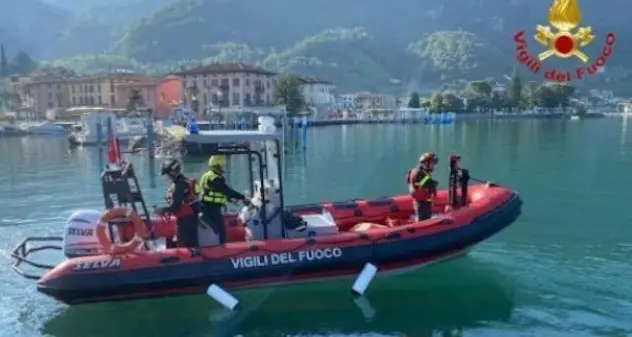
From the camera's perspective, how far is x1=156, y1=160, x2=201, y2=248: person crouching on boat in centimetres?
927

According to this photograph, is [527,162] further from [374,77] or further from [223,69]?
[374,77]

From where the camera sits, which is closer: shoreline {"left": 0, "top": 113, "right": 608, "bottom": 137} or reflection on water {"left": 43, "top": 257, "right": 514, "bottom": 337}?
reflection on water {"left": 43, "top": 257, "right": 514, "bottom": 337}

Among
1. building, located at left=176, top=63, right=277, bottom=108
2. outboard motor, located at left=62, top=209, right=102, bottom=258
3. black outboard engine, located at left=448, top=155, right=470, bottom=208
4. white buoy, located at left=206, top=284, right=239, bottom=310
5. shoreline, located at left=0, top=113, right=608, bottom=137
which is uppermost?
building, located at left=176, top=63, right=277, bottom=108

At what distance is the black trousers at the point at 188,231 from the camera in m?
9.62

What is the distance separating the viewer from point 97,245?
9.83 m

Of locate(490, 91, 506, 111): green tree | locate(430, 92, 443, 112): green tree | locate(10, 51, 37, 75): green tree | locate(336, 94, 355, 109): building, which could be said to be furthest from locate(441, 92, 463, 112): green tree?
locate(10, 51, 37, 75): green tree

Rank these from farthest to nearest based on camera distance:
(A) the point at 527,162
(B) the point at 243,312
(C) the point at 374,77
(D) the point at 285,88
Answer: (C) the point at 374,77, (D) the point at 285,88, (A) the point at 527,162, (B) the point at 243,312

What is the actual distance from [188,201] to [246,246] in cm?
110

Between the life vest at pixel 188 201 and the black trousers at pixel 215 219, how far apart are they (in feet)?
0.66

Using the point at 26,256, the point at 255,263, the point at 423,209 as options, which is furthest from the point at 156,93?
the point at 255,263

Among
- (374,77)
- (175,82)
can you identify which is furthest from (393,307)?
(374,77)

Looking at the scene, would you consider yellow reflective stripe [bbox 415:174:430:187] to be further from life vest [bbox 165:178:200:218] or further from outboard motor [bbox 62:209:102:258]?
outboard motor [bbox 62:209:102:258]

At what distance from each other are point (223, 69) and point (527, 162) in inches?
2439

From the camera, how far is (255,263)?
961 cm
